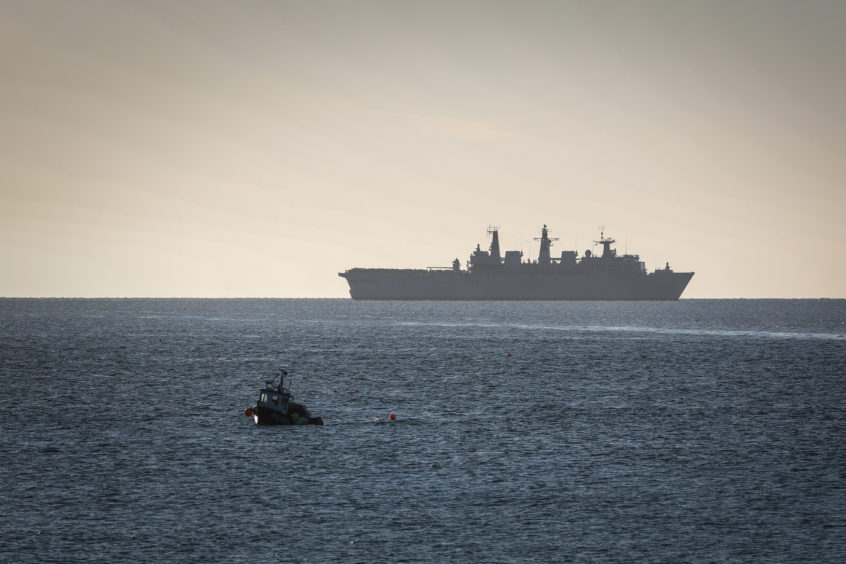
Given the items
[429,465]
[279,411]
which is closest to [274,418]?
[279,411]

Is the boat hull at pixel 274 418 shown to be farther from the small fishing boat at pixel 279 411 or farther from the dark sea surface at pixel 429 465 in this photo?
the dark sea surface at pixel 429 465

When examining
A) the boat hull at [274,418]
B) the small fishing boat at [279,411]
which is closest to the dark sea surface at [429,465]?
the boat hull at [274,418]

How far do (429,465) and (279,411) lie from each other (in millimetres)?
12122

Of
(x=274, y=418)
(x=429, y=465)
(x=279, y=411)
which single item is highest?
(x=279, y=411)

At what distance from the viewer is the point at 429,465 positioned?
123 feet

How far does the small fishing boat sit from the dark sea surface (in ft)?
2.35

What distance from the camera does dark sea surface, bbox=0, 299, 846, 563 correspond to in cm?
2703

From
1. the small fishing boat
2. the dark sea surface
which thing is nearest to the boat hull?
the small fishing boat

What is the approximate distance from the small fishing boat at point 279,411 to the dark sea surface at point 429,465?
2.35 feet

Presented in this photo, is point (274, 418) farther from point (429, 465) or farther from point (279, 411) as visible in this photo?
point (429, 465)

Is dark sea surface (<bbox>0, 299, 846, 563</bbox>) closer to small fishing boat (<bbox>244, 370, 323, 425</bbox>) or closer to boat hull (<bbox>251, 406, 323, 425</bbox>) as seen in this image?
boat hull (<bbox>251, 406, 323, 425</bbox>)

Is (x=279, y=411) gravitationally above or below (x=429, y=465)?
above

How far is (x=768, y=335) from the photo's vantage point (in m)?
137

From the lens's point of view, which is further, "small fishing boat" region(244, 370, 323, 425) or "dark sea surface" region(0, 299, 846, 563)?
"small fishing boat" region(244, 370, 323, 425)
